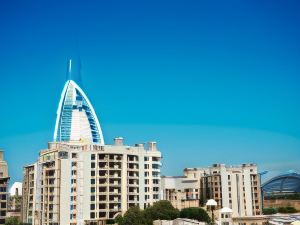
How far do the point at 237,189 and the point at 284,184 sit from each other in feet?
192

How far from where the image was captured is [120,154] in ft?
258

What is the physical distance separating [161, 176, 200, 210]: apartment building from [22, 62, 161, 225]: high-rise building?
11.8 metres

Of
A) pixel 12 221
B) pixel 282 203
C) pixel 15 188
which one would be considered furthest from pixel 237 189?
pixel 15 188

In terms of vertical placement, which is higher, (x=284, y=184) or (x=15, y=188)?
(x=15, y=188)

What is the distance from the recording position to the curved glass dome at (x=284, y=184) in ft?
473

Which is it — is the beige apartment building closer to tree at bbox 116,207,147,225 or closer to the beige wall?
tree at bbox 116,207,147,225

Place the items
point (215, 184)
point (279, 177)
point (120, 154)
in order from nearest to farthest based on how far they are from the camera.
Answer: point (120, 154)
point (215, 184)
point (279, 177)

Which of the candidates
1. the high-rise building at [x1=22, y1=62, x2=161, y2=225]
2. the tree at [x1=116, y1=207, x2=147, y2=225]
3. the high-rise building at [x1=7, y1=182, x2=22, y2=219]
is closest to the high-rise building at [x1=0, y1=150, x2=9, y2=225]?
the high-rise building at [x1=22, y1=62, x2=161, y2=225]

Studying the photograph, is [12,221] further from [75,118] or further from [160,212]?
[75,118]

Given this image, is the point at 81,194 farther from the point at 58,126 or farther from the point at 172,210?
the point at 58,126

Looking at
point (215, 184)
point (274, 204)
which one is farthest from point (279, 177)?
point (215, 184)

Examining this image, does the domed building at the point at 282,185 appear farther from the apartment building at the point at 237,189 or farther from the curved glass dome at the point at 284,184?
the apartment building at the point at 237,189

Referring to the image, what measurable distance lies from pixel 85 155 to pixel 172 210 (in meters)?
16.6

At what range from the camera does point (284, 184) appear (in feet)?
483
